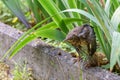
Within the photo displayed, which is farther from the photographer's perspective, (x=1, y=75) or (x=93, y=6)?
(x=1, y=75)

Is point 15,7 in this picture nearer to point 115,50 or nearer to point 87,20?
point 87,20

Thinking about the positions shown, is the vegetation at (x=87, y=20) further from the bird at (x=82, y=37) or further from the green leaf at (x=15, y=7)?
the green leaf at (x=15, y=7)

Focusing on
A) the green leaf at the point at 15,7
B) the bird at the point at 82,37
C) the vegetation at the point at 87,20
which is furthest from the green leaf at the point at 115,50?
the green leaf at the point at 15,7

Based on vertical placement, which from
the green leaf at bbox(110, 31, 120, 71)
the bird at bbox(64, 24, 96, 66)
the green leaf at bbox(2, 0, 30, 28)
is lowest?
the green leaf at bbox(110, 31, 120, 71)

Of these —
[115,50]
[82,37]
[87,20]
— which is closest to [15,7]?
[87,20]

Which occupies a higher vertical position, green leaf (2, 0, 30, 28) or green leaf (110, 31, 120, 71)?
green leaf (2, 0, 30, 28)

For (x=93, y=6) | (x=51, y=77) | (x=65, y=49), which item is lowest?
(x=51, y=77)

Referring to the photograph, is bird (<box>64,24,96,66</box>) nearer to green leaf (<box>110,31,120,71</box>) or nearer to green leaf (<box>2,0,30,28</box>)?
green leaf (<box>110,31,120,71</box>)

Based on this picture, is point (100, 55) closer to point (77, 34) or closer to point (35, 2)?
point (77, 34)

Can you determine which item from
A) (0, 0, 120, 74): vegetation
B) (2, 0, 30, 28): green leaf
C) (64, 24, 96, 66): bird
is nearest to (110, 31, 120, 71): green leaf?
(0, 0, 120, 74): vegetation

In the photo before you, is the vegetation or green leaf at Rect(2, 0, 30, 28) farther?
green leaf at Rect(2, 0, 30, 28)

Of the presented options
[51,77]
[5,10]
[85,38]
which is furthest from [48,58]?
[5,10]
